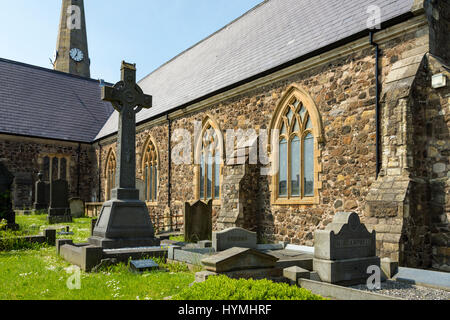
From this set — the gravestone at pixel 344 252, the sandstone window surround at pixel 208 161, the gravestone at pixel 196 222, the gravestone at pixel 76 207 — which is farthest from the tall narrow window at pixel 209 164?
the gravestone at pixel 344 252

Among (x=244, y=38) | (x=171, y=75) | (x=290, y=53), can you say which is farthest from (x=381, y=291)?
(x=171, y=75)

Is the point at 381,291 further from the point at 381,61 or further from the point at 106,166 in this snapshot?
the point at 106,166

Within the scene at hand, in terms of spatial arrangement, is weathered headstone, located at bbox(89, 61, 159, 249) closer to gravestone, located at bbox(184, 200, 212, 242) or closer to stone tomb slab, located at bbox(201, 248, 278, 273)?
gravestone, located at bbox(184, 200, 212, 242)

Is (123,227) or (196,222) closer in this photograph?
(123,227)

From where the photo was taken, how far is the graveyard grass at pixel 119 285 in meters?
4.21

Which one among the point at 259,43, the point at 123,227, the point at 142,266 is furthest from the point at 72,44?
the point at 142,266

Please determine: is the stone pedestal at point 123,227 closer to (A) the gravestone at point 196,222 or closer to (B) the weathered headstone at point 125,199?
(B) the weathered headstone at point 125,199

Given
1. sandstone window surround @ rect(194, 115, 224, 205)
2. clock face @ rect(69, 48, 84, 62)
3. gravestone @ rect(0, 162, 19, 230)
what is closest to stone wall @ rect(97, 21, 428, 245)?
sandstone window surround @ rect(194, 115, 224, 205)

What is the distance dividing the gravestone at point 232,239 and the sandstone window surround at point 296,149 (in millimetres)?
2856

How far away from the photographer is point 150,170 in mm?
20500

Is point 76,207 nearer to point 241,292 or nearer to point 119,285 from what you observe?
point 119,285

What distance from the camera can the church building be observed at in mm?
8648

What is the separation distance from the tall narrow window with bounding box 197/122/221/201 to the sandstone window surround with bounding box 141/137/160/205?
3.64 metres

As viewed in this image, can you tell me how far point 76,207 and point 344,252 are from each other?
56.6ft
